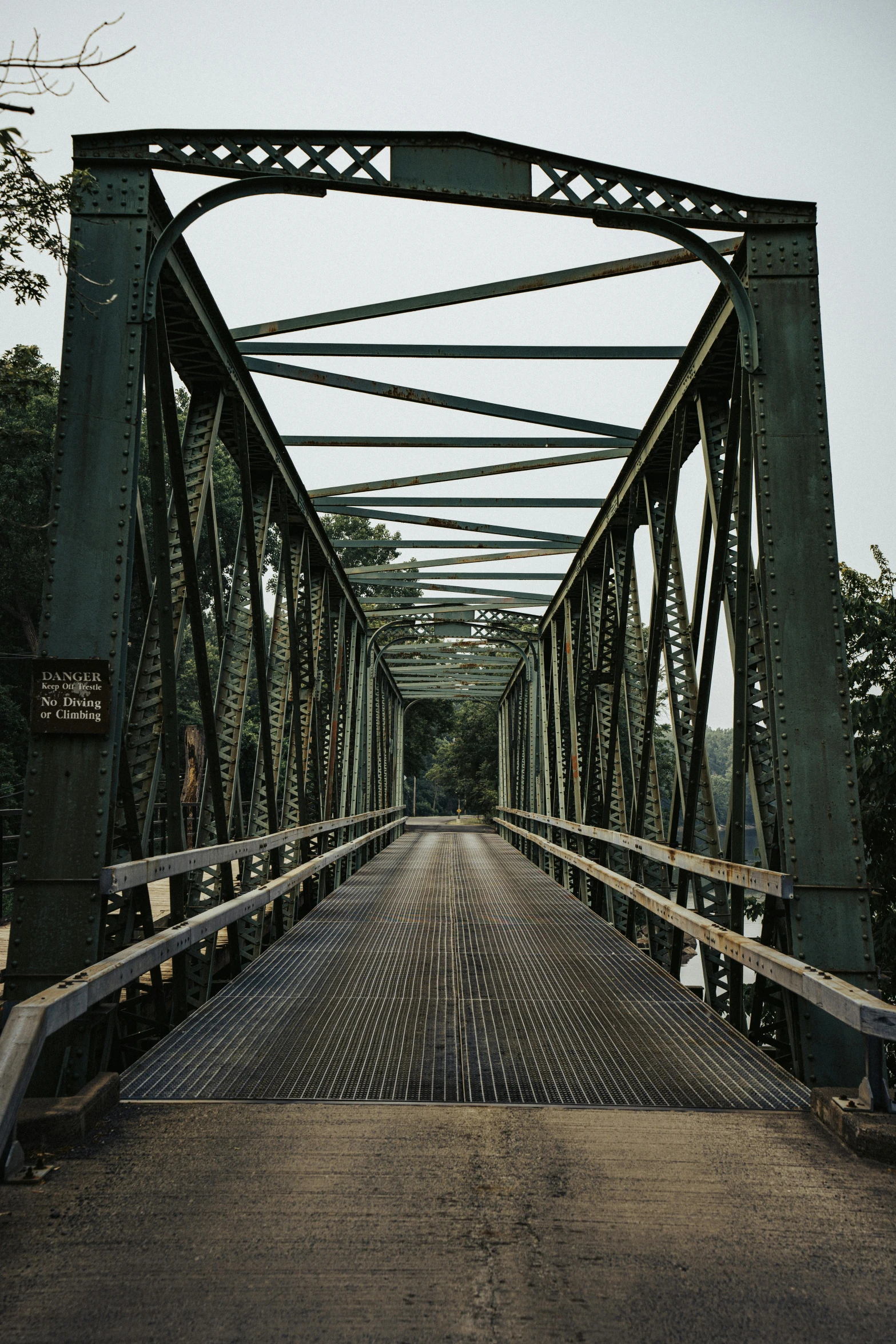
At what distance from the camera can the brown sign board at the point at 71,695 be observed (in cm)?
452

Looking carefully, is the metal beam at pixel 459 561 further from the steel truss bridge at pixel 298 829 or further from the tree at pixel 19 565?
the tree at pixel 19 565

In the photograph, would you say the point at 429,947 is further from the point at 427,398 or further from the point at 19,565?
the point at 19,565

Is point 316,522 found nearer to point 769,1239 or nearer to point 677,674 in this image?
point 677,674

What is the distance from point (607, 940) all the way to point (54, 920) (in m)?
4.88

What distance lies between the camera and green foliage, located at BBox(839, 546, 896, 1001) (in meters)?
12.7

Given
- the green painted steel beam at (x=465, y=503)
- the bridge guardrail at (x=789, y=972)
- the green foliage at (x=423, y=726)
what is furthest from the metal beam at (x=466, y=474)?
the green foliage at (x=423, y=726)

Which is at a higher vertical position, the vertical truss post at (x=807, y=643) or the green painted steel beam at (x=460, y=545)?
the green painted steel beam at (x=460, y=545)

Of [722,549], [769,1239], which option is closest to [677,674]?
[722,549]

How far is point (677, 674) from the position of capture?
748 centimetres

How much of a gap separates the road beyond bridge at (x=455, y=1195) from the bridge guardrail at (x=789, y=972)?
1.28 feet

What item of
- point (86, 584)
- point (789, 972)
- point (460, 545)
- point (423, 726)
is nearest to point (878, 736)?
point (460, 545)

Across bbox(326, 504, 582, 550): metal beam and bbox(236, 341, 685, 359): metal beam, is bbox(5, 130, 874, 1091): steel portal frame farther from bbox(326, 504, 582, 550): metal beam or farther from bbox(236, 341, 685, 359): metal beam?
bbox(326, 504, 582, 550): metal beam

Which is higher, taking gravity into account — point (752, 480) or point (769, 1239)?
point (752, 480)

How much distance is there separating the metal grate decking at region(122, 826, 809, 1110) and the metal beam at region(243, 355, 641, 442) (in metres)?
4.78
